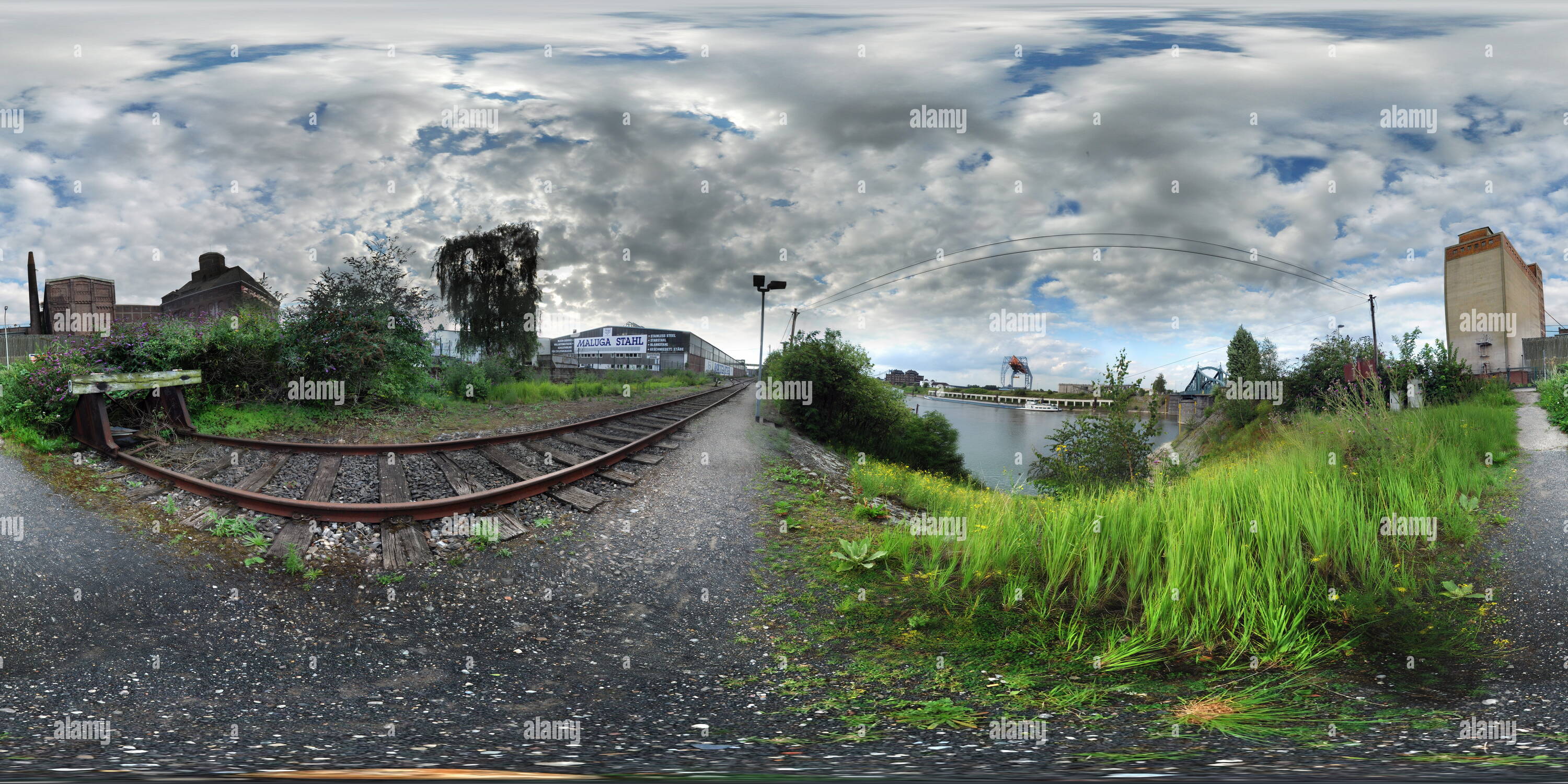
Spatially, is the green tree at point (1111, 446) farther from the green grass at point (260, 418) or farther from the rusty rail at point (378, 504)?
the green grass at point (260, 418)

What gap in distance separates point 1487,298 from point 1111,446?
32.6 meters

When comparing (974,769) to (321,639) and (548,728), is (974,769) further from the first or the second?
(321,639)

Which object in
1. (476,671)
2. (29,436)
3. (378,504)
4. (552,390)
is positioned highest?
(552,390)

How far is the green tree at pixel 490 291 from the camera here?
2761 cm

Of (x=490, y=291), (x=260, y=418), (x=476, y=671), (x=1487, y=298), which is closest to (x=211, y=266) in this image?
(x=490, y=291)

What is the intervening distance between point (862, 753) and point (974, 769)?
0.45 m

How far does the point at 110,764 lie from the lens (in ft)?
7.43

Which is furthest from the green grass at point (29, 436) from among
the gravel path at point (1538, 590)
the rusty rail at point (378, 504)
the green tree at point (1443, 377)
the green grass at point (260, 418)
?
the green tree at point (1443, 377)

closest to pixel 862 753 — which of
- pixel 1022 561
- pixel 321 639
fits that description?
pixel 1022 561

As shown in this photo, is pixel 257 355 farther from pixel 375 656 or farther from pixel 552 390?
pixel 375 656

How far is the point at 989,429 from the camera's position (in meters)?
22.4

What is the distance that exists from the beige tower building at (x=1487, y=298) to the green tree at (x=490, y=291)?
135 feet

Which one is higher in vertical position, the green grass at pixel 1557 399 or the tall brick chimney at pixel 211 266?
the tall brick chimney at pixel 211 266

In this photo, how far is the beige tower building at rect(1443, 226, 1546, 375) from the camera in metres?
27.4
